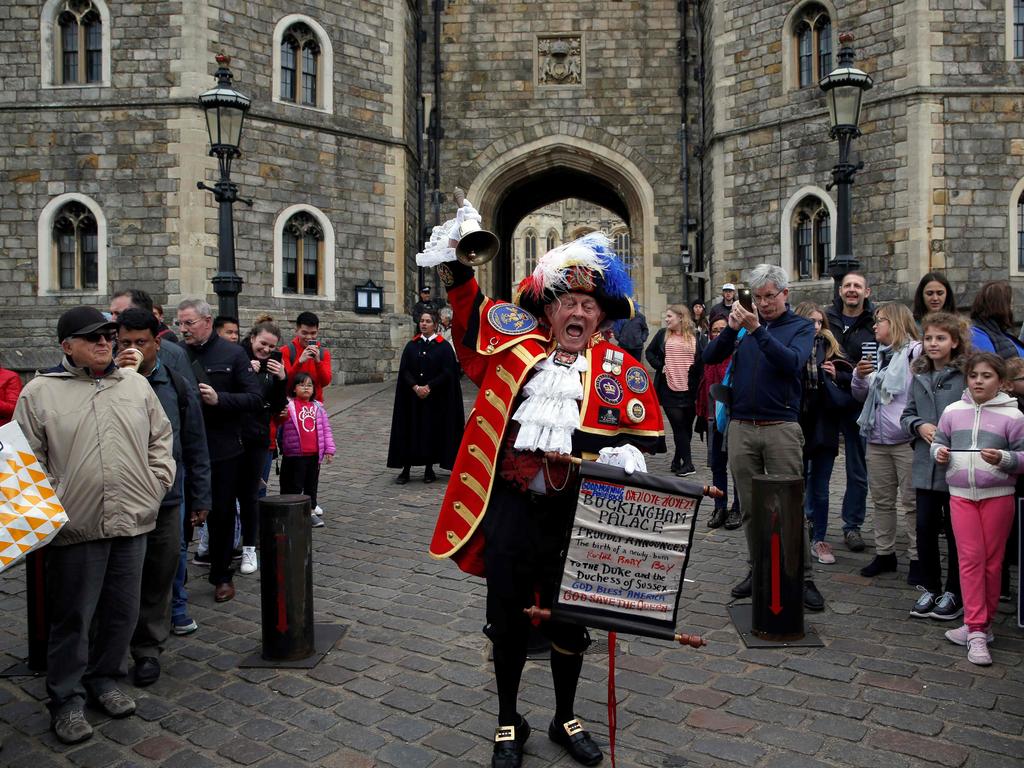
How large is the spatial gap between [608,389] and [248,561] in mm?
3768

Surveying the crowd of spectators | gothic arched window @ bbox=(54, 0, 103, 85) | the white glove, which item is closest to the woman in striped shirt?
the crowd of spectators

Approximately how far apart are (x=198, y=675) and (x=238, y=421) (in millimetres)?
1796

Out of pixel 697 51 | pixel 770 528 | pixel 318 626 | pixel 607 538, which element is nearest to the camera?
pixel 607 538

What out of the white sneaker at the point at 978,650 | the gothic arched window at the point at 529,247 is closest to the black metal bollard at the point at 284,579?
the white sneaker at the point at 978,650

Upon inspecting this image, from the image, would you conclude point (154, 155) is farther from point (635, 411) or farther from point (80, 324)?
point (635, 411)

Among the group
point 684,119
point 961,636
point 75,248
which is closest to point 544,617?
point 961,636

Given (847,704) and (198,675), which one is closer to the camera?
(847,704)

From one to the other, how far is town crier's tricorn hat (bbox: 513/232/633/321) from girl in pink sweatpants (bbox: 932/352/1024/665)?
2297 millimetres

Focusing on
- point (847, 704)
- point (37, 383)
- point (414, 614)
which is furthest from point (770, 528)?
point (37, 383)

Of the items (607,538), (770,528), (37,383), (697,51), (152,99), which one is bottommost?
(770,528)

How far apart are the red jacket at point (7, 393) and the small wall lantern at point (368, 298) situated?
1223 centimetres

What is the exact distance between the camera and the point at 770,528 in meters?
4.59

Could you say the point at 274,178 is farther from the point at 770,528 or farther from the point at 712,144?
the point at 770,528

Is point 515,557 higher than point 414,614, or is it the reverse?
point 515,557
